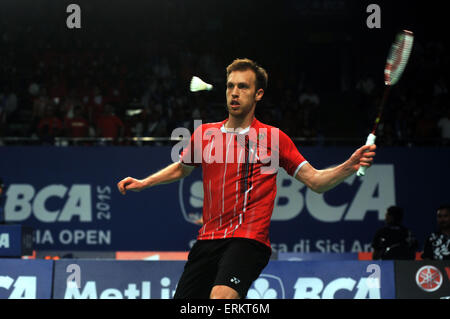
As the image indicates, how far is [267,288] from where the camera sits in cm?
807

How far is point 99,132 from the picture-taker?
14023 millimetres

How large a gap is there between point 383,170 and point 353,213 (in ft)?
3.35

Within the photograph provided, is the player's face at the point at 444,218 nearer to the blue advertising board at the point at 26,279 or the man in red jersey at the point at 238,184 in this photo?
the man in red jersey at the point at 238,184

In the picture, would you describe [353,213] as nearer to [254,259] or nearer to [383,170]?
[383,170]

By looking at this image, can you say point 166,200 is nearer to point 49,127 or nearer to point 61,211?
point 61,211

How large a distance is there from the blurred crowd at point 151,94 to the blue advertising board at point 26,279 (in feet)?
18.0

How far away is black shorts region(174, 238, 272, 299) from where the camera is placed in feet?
13.8

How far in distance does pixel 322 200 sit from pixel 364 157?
9.27 m

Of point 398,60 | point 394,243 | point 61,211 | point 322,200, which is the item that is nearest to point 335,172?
point 398,60

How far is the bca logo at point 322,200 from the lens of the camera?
1318 cm

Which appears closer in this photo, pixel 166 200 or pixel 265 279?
pixel 265 279

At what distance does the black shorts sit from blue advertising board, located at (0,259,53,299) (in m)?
4.18

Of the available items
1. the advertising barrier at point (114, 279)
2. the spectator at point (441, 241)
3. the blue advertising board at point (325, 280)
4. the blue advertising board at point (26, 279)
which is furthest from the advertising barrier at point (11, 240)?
the spectator at point (441, 241)

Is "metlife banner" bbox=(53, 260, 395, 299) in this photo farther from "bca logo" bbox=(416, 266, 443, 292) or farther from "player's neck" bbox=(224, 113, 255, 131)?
"player's neck" bbox=(224, 113, 255, 131)
